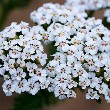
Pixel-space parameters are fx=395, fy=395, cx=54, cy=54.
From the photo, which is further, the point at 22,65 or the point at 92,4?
the point at 92,4

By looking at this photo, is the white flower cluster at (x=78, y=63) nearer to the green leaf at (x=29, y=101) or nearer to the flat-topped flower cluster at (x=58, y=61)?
the flat-topped flower cluster at (x=58, y=61)

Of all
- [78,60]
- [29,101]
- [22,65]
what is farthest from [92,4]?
[22,65]

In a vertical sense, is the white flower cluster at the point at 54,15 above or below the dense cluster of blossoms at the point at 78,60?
above

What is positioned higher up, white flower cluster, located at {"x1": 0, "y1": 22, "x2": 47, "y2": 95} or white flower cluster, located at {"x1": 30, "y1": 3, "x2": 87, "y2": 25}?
white flower cluster, located at {"x1": 30, "y1": 3, "x2": 87, "y2": 25}

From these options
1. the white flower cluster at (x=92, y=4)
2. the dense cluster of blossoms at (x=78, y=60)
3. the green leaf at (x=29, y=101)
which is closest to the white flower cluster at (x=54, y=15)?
the dense cluster of blossoms at (x=78, y=60)

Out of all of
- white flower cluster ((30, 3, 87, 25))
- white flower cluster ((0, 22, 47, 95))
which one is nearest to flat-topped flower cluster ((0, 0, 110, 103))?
white flower cluster ((0, 22, 47, 95))

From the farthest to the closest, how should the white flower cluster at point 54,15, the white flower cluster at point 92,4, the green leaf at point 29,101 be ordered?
the white flower cluster at point 92,4 < the green leaf at point 29,101 < the white flower cluster at point 54,15

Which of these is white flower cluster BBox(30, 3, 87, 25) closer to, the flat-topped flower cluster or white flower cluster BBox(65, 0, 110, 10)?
the flat-topped flower cluster

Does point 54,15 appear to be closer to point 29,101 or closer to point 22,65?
point 22,65
